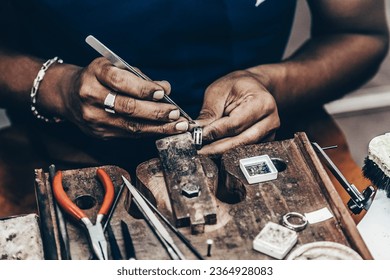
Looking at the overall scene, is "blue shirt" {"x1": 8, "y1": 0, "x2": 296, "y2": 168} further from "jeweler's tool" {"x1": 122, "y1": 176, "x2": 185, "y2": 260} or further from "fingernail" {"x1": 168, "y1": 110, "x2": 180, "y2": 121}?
"jeweler's tool" {"x1": 122, "y1": 176, "x2": 185, "y2": 260}

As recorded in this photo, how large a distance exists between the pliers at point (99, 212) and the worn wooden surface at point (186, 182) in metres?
0.07

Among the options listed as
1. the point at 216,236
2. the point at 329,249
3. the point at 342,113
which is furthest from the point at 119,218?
the point at 342,113

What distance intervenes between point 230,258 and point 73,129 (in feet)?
1.89

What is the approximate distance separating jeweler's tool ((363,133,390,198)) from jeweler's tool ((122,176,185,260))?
28 cm

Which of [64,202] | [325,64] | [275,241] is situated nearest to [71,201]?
[64,202]

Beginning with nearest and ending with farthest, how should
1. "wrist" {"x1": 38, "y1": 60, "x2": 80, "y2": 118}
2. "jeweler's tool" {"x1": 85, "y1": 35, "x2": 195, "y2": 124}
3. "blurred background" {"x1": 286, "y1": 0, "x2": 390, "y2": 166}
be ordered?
1. "jeweler's tool" {"x1": 85, "y1": 35, "x2": 195, "y2": 124}
2. "wrist" {"x1": 38, "y1": 60, "x2": 80, "y2": 118}
3. "blurred background" {"x1": 286, "y1": 0, "x2": 390, "y2": 166}

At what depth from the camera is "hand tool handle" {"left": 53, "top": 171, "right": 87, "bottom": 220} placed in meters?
0.72

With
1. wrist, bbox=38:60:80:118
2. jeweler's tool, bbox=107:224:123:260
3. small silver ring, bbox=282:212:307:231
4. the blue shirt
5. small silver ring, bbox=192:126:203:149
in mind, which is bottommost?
small silver ring, bbox=282:212:307:231

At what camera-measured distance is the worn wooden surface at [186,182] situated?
2.30 ft

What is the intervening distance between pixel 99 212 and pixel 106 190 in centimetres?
4

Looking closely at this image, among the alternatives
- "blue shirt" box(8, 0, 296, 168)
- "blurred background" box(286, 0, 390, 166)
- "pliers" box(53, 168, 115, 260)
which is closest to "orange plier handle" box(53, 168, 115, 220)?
"pliers" box(53, 168, 115, 260)

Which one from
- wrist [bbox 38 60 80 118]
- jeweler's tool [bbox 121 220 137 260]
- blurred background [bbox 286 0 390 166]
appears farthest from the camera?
blurred background [bbox 286 0 390 166]

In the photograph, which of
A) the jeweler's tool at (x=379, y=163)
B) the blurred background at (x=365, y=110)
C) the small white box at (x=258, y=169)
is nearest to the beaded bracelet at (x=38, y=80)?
the small white box at (x=258, y=169)

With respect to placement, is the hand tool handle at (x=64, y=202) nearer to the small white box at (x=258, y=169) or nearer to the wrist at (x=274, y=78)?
the small white box at (x=258, y=169)
